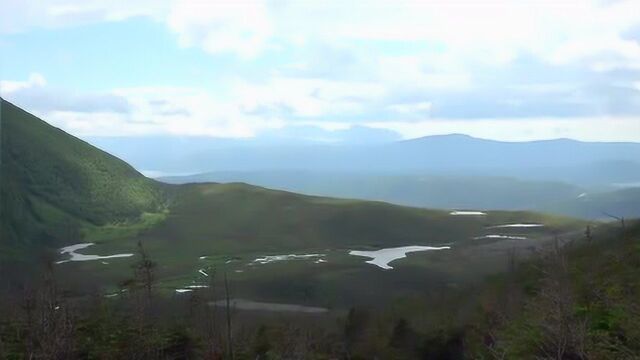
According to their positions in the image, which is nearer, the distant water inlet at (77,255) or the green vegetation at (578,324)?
the green vegetation at (578,324)

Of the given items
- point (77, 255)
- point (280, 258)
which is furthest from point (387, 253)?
point (77, 255)

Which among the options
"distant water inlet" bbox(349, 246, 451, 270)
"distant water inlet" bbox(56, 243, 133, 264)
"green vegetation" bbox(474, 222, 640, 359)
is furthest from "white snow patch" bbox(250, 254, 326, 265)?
"green vegetation" bbox(474, 222, 640, 359)

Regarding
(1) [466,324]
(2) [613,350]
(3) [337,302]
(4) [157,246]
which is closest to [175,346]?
(2) [613,350]

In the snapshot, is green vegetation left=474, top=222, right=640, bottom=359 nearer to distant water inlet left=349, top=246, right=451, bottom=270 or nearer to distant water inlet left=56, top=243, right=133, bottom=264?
distant water inlet left=349, top=246, right=451, bottom=270

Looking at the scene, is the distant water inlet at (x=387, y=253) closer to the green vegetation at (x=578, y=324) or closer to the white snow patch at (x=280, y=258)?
the white snow patch at (x=280, y=258)

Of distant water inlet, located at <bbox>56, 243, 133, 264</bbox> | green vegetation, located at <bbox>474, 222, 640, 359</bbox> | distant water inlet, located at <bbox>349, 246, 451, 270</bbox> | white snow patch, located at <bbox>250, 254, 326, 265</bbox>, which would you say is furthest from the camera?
white snow patch, located at <bbox>250, 254, 326, 265</bbox>

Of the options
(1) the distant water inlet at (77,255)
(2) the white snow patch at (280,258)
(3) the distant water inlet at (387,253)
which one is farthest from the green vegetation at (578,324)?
(1) the distant water inlet at (77,255)

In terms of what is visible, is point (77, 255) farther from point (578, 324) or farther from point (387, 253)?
point (578, 324)

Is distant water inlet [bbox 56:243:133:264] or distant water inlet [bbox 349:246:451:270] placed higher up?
distant water inlet [bbox 56:243:133:264]

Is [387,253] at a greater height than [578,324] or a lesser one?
lesser
